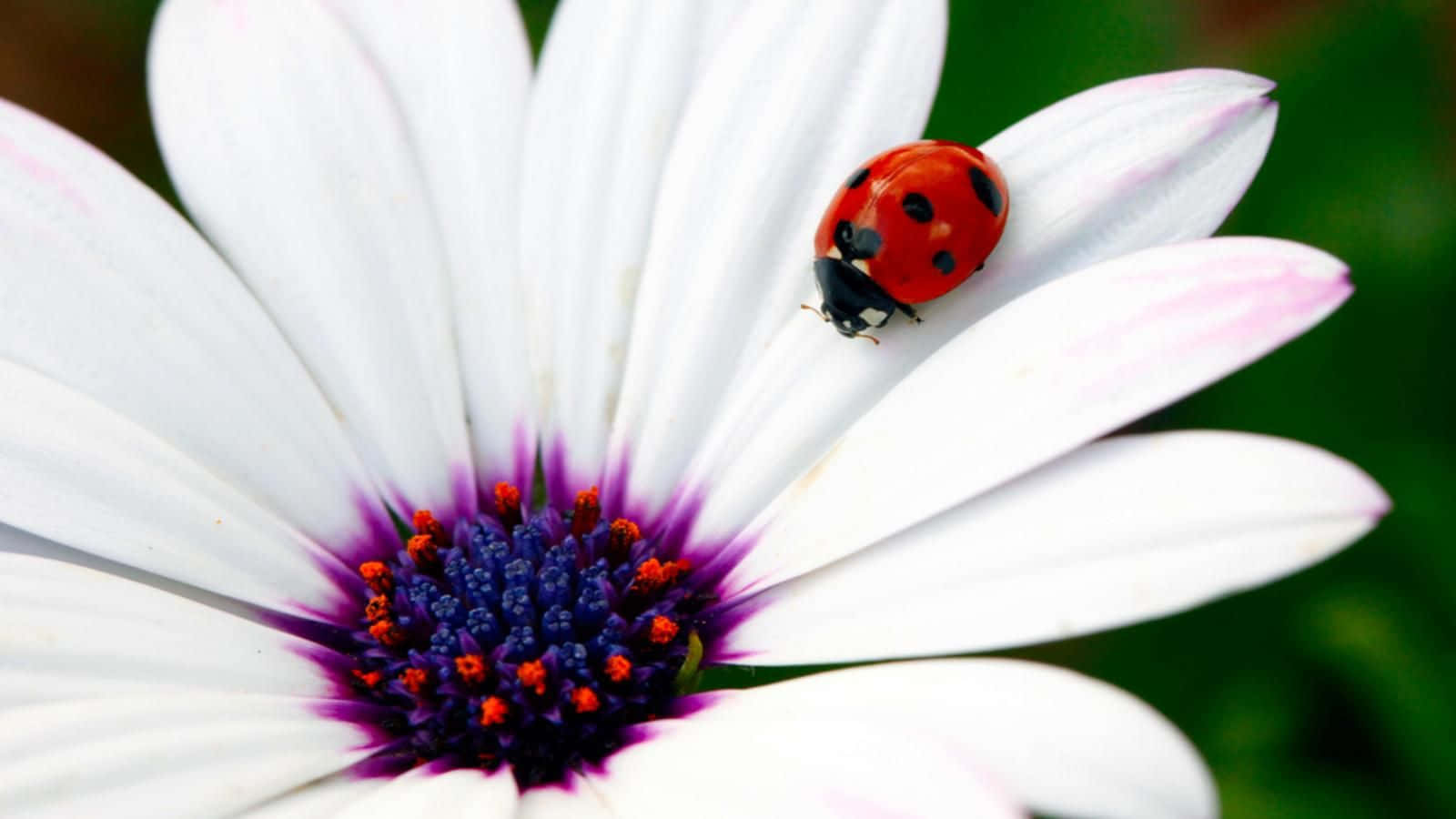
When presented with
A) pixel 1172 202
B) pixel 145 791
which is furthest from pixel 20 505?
pixel 1172 202

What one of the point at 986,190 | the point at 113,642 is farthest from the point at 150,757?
the point at 986,190

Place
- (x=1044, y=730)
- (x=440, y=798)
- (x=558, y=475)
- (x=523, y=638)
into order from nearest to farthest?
(x=1044, y=730)
(x=440, y=798)
(x=523, y=638)
(x=558, y=475)

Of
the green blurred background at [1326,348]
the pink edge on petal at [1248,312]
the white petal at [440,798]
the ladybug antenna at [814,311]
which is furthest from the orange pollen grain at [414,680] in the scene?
the green blurred background at [1326,348]

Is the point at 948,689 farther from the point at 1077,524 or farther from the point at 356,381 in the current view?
the point at 356,381

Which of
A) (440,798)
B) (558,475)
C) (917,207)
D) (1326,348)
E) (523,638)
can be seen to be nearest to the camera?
(440,798)

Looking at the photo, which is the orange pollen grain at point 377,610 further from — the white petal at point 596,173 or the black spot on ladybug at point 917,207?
the black spot on ladybug at point 917,207

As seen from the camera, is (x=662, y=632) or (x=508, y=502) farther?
(x=508, y=502)

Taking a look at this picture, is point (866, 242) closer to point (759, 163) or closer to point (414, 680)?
point (759, 163)

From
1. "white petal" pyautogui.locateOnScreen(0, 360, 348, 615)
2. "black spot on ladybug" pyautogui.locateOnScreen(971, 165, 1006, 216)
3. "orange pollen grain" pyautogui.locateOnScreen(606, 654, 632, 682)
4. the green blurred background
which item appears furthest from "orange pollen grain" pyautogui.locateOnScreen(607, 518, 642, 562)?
the green blurred background
